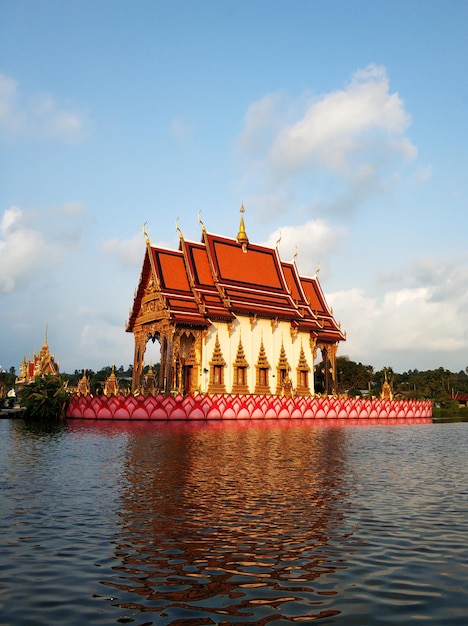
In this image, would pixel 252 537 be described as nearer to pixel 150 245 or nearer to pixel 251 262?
pixel 150 245

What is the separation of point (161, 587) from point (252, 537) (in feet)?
5.99

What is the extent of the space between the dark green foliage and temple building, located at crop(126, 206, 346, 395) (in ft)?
20.6

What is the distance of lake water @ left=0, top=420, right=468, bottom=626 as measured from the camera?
14.3 ft

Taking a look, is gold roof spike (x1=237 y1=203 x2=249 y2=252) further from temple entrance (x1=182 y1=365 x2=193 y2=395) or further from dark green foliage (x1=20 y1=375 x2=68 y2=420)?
dark green foliage (x1=20 y1=375 x2=68 y2=420)

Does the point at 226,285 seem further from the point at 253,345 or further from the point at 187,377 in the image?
the point at 187,377

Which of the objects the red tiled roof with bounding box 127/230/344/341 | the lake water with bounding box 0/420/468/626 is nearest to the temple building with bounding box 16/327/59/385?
the red tiled roof with bounding box 127/230/344/341

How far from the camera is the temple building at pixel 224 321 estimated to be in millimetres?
36281

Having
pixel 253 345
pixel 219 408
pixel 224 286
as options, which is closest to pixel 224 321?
pixel 224 286

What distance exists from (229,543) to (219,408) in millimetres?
25766

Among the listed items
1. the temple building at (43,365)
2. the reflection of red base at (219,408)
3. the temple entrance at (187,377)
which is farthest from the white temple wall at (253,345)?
the temple building at (43,365)

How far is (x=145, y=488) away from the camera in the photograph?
9180mm

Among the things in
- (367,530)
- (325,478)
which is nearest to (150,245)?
(325,478)

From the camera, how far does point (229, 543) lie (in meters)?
6.12

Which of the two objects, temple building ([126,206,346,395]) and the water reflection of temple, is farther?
temple building ([126,206,346,395])
